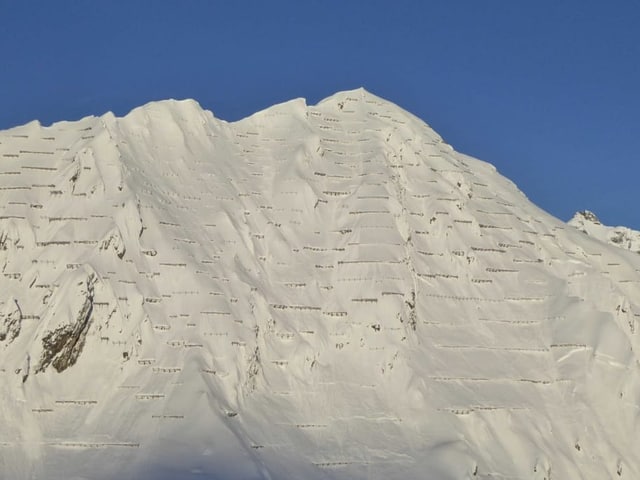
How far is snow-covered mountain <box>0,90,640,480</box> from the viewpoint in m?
65.1

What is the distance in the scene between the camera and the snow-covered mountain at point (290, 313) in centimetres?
6506

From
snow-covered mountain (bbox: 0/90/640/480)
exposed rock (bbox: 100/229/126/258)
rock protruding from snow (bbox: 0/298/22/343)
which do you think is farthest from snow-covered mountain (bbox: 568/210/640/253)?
rock protruding from snow (bbox: 0/298/22/343)

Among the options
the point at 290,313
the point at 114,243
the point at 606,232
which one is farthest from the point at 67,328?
the point at 606,232

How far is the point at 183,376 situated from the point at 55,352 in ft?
25.9

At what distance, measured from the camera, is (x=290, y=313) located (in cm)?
7438

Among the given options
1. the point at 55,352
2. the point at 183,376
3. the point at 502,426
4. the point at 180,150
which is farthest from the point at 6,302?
the point at 502,426

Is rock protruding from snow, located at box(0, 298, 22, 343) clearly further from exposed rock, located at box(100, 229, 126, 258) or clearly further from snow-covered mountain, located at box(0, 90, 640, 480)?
exposed rock, located at box(100, 229, 126, 258)

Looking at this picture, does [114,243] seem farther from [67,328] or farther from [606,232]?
[606,232]

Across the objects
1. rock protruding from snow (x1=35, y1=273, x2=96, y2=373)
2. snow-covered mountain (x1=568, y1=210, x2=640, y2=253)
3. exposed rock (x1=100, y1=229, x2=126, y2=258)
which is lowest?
rock protruding from snow (x1=35, y1=273, x2=96, y2=373)

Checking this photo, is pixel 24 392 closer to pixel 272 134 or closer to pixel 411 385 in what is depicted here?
pixel 411 385

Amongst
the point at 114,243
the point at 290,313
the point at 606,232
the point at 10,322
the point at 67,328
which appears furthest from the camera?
the point at 606,232

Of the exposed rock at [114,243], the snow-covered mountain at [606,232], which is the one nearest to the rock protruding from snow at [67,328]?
the exposed rock at [114,243]

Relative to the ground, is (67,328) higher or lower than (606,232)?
lower

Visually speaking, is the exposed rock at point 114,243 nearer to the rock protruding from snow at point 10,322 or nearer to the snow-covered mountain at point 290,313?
the snow-covered mountain at point 290,313
